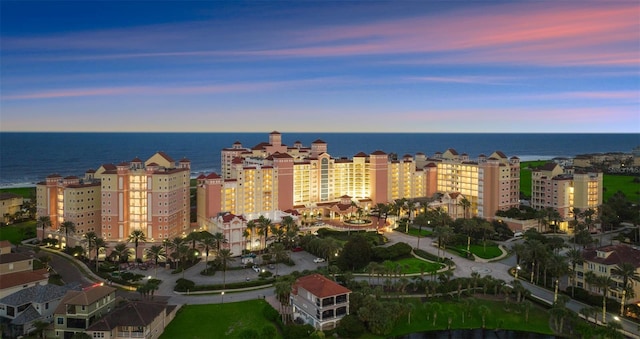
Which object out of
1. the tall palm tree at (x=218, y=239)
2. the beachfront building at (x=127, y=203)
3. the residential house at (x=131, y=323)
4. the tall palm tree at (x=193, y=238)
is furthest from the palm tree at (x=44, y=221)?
the residential house at (x=131, y=323)

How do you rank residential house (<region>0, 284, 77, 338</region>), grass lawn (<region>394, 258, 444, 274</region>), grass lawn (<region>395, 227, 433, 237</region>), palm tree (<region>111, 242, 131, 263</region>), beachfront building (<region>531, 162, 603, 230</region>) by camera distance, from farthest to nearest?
beachfront building (<region>531, 162, 603, 230</region>)
grass lawn (<region>395, 227, 433, 237</region>)
palm tree (<region>111, 242, 131, 263</region>)
grass lawn (<region>394, 258, 444, 274</region>)
residential house (<region>0, 284, 77, 338</region>)

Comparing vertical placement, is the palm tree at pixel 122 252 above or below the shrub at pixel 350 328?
above

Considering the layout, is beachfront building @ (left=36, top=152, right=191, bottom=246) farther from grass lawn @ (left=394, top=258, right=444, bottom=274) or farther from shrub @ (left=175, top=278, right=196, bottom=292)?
grass lawn @ (left=394, top=258, right=444, bottom=274)

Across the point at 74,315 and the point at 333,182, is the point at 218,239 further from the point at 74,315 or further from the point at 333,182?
the point at 333,182

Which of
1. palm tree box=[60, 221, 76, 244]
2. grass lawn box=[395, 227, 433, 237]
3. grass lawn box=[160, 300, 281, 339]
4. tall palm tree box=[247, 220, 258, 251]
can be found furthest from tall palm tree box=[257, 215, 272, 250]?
palm tree box=[60, 221, 76, 244]

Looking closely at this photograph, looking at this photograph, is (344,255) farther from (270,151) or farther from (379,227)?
(270,151)

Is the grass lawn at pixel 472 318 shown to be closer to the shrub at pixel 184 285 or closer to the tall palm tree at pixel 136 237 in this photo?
the shrub at pixel 184 285
